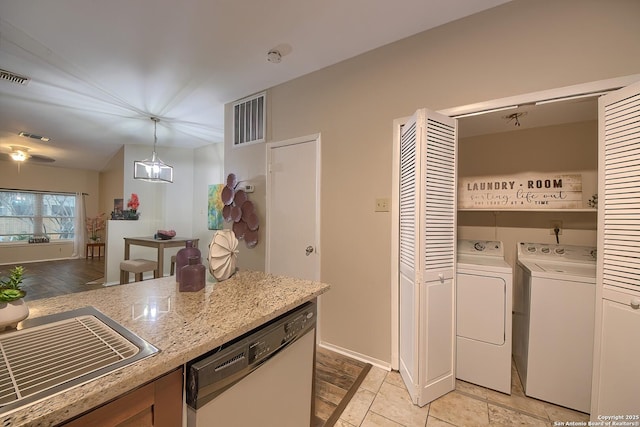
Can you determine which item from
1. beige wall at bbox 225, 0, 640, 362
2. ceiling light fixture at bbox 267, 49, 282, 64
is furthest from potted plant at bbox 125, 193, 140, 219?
ceiling light fixture at bbox 267, 49, 282, 64

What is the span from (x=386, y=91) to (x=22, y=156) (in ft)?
22.8

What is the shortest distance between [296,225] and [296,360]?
5.24 feet

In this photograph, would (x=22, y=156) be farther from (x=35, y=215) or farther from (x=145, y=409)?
(x=145, y=409)

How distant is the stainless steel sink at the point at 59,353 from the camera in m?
0.54

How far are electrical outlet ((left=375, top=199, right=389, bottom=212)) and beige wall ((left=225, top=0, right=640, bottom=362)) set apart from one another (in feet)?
0.16

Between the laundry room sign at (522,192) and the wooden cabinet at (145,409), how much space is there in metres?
2.49

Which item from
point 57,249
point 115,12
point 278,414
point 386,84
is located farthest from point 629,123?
point 57,249

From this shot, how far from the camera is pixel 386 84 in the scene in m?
2.13

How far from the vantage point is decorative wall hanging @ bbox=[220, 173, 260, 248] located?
9.70 ft

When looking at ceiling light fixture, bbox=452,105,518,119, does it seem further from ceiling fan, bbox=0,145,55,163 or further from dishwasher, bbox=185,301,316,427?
ceiling fan, bbox=0,145,55,163

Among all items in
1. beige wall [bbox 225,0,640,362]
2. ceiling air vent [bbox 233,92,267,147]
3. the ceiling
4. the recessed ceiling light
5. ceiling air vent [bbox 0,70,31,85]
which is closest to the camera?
beige wall [bbox 225,0,640,362]

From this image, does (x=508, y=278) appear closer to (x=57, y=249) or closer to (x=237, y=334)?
(x=237, y=334)

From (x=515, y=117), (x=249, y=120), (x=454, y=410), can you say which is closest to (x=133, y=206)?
(x=249, y=120)

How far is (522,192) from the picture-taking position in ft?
7.21
